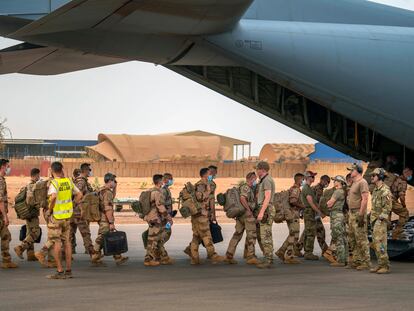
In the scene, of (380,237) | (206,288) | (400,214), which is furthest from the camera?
(400,214)

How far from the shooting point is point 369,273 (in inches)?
472

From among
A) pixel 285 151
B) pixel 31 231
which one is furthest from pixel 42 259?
pixel 285 151

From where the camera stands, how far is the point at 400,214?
13.4 meters

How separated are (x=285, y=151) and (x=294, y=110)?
194 ft

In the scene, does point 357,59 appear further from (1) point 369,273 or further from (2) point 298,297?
(2) point 298,297

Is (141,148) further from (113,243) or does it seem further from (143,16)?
(143,16)

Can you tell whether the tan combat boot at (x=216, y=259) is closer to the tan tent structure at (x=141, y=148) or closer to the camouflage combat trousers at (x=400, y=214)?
the camouflage combat trousers at (x=400, y=214)

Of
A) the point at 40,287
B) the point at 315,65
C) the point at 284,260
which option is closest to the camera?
the point at 40,287

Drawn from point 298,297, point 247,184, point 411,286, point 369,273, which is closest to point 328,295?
point 298,297

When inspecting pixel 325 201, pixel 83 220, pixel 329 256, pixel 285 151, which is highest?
pixel 285 151

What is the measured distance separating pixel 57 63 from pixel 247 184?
372 cm

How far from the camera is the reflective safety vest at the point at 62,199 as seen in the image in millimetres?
11148

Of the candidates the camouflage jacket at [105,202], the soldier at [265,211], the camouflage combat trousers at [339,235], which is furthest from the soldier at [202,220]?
the camouflage combat trousers at [339,235]

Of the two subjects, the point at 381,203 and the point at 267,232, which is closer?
the point at 381,203
